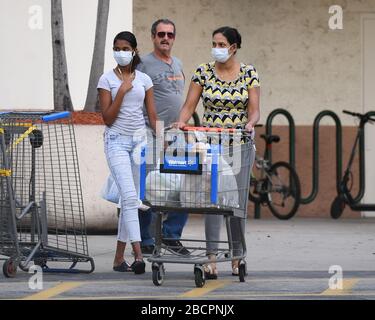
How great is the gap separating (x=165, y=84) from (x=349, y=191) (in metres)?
5.72

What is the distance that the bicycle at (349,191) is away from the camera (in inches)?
675

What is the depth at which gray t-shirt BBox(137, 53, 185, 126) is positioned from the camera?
12078mm

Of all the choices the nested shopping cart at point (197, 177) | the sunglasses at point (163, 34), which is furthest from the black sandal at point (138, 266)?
the sunglasses at point (163, 34)

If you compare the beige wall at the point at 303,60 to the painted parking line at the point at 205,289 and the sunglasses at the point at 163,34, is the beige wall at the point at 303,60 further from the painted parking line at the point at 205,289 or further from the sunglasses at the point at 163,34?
the painted parking line at the point at 205,289

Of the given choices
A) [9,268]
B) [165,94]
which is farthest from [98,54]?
[9,268]

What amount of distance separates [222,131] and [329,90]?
756 centimetres

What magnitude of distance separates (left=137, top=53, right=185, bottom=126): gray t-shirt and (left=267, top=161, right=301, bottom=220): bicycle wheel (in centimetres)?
495

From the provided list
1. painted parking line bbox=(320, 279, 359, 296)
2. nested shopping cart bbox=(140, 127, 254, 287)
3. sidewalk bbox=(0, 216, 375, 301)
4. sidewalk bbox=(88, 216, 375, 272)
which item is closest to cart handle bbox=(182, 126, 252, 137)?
nested shopping cart bbox=(140, 127, 254, 287)

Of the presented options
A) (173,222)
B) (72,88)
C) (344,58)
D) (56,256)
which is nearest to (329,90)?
(344,58)

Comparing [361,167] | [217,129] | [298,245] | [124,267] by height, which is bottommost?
[298,245]

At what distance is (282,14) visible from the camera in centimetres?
1750

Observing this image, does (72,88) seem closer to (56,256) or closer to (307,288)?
(56,256)

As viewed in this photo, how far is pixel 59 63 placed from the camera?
1480 cm

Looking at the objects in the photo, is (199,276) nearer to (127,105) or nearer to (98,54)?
(127,105)
